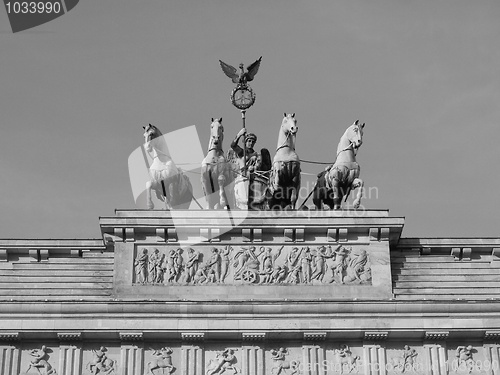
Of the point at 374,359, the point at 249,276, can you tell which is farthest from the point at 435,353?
the point at 249,276

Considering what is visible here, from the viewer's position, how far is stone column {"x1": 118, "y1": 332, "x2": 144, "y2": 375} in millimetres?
40031

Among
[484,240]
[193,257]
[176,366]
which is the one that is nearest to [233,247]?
[193,257]

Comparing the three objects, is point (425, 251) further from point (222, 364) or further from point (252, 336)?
point (222, 364)

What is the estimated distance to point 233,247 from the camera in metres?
41.8

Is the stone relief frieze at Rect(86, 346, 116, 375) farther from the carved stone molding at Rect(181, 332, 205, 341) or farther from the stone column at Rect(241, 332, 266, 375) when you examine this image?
the stone column at Rect(241, 332, 266, 375)

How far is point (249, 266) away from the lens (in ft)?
136

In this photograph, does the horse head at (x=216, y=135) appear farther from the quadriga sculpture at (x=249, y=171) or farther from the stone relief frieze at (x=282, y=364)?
the stone relief frieze at (x=282, y=364)

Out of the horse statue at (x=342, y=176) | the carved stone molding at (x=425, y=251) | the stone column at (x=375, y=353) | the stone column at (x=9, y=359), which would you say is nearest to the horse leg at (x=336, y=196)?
the horse statue at (x=342, y=176)

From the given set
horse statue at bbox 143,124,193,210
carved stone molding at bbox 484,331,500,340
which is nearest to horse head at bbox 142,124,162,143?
horse statue at bbox 143,124,193,210

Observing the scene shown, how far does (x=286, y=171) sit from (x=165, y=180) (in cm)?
319

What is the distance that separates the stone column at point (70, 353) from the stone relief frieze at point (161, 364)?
1.73 meters

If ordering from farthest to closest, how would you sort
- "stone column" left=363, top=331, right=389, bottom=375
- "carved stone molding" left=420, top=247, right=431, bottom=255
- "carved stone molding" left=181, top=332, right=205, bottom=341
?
"carved stone molding" left=420, top=247, right=431, bottom=255 → "stone column" left=363, top=331, right=389, bottom=375 → "carved stone molding" left=181, top=332, right=205, bottom=341

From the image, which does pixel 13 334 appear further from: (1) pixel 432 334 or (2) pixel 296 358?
(1) pixel 432 334

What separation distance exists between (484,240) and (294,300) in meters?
5.40
